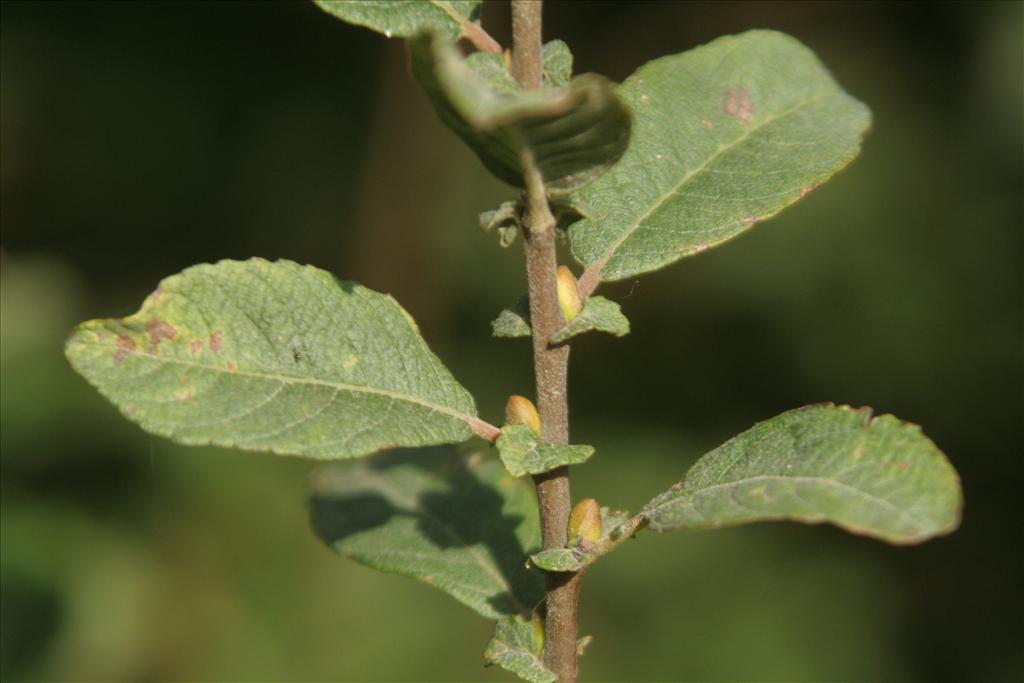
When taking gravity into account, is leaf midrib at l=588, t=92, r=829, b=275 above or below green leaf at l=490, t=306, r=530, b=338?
above

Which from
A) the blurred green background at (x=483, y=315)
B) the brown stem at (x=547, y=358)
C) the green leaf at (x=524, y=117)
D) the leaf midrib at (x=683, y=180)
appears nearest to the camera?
the green leaf at (x=524, y=117)

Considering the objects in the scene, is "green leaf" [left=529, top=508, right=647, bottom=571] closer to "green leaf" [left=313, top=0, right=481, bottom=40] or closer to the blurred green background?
"green leaf" [left=313, top=0, right=481, bottom=40]

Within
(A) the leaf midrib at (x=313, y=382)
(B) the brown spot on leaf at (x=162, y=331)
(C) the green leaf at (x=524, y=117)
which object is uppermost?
(C) the green leaf at (x=524, y=117)

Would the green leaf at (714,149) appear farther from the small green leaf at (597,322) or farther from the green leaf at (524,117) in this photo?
the green leaf at (524,117)

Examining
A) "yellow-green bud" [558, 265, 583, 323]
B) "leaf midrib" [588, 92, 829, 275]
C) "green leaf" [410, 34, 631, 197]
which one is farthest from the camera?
"leaf midrib" [588, 92, 829, 275]

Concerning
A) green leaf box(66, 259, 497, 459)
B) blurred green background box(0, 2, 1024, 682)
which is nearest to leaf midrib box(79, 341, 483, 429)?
green leaf box(66, 259, 497, 459)

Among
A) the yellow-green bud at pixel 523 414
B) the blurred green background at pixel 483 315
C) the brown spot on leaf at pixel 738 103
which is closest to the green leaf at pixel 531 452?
the yellow-green bud at pixel 523 414

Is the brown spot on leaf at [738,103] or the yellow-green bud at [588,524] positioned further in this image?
the brown spot on leaf at [738,103]
